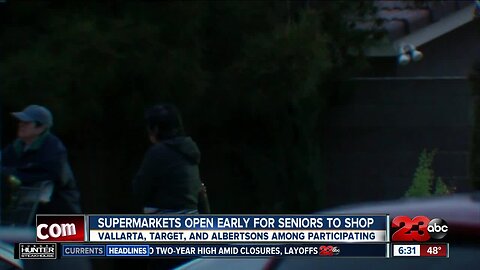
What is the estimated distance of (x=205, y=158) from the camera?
→ 348 inches

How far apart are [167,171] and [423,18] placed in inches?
207

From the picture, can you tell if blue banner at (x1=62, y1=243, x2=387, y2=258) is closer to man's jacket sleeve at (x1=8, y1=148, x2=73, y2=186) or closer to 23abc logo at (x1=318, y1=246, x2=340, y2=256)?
23abc logo at (x1=318, y1=246, x2=340, y2=256)

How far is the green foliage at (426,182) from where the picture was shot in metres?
8.62

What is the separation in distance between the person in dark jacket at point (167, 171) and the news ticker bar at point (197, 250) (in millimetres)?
1097

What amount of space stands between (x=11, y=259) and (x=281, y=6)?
4.67 m

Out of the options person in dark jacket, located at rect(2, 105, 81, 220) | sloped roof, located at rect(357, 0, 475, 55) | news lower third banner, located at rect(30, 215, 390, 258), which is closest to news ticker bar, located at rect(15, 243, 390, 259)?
news lower third banner, located at rect(30, 215, 390, 258)

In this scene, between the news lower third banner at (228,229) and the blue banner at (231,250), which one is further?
the news lower third banner at (228,229)

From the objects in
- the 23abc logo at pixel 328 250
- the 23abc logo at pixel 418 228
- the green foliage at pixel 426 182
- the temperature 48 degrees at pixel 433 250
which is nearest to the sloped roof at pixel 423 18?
the green foliage at pixel 426 182

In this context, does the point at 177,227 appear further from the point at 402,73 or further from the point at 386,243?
the point at 402,73

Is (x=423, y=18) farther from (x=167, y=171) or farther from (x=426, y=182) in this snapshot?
(x=167, y=171)

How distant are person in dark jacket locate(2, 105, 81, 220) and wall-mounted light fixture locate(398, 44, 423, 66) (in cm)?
424

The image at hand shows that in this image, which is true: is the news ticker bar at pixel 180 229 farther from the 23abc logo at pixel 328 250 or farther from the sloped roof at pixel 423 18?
the sloped roof at pixel 423 18

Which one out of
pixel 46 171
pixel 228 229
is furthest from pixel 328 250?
pixel 46 171

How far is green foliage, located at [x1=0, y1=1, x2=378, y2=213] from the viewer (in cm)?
723
